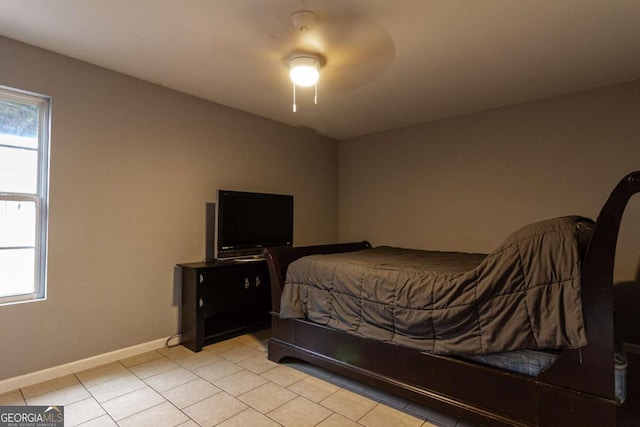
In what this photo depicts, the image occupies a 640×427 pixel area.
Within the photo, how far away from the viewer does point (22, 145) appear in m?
2.45

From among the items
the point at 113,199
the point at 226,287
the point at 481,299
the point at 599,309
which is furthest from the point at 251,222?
the point at 599,309

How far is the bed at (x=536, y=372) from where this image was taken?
1.46 m

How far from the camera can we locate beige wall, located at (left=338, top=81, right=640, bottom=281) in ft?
10.1

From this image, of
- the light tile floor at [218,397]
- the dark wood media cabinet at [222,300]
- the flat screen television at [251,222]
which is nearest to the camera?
the light tile floor at [218,397]

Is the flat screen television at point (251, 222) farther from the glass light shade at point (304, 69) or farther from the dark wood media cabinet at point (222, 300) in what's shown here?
the glass light shade at point (304, 69)

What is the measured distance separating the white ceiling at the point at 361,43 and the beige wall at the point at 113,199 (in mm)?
202

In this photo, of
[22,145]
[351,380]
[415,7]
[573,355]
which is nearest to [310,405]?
[351,380]

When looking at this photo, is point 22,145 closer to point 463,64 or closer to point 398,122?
point 463,64

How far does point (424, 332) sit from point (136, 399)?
1934 mm

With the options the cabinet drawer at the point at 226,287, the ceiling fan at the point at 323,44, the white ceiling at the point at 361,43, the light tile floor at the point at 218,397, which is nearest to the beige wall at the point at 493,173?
the white ceiling at the point at 361,43

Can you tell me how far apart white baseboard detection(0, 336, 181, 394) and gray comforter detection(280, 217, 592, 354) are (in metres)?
1.74

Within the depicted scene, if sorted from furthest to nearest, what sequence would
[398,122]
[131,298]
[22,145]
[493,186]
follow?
[398,122] < [493,186] < [131,298] < [22,145]

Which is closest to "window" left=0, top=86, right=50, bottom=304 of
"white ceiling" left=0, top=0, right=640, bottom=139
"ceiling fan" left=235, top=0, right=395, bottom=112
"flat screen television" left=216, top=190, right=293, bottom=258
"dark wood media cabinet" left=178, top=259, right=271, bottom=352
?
"white ceiling" left=0, top=0, right=640, bottom=139

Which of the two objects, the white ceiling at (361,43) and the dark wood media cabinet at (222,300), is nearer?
the white ceiling at (361,43)
